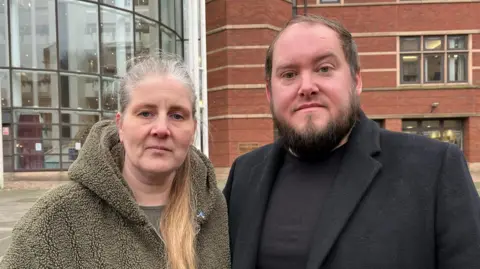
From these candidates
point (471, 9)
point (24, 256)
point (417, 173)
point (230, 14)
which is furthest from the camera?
point (471, 9)

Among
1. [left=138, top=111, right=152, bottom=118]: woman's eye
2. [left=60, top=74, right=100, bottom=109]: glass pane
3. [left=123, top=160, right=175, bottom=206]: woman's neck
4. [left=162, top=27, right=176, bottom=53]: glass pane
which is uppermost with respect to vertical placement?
[left=162, top=27, right=176, bottom=53]: glass pane

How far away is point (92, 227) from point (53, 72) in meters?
14.3

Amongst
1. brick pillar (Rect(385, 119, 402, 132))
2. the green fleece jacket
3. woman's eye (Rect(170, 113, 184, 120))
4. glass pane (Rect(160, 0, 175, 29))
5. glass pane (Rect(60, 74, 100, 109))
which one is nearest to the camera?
the green fleece jacket

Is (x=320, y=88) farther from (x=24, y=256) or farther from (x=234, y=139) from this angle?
(x=234, y=139)

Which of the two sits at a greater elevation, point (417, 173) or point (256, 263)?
point (417, 173)

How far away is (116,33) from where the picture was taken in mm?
15680

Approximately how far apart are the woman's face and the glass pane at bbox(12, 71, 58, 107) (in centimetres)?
1410

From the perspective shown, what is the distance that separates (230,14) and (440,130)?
1163cm

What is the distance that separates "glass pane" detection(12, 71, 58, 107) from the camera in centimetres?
1412

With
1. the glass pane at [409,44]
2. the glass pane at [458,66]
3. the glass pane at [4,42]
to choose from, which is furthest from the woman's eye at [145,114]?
the glass pane at [458,66]

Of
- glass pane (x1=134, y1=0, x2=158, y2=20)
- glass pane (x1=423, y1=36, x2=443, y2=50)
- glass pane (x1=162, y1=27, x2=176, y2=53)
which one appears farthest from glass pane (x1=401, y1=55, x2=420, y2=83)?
glass pane (x1=134, y1=0, x2=158, y2=20)

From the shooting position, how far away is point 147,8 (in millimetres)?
16844

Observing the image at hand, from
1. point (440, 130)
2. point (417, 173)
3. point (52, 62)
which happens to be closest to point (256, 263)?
point (417, 173)

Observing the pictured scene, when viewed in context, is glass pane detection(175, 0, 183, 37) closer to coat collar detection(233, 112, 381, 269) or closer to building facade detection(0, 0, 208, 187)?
building facade detection(0, 0, 208, 187)
